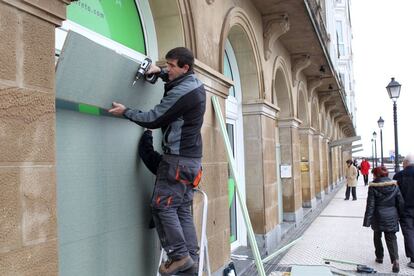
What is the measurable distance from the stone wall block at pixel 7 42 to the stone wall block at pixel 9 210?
480 mm

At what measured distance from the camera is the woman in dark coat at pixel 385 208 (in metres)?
6.83

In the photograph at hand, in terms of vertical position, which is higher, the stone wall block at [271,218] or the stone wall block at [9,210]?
the stone wall block at [9,210]

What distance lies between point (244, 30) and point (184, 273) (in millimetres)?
4920

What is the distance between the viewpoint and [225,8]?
6191mm

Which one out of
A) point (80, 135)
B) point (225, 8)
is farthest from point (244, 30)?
point (80, 135)

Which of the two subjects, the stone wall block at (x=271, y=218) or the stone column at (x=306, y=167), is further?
the stone column at (x=306, y=167)

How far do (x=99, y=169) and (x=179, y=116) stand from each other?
714 millimetres

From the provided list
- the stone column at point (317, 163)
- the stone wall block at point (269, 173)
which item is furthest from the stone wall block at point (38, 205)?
the stone column at point (317, 163)

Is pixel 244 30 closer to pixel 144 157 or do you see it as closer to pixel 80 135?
pixel 144 157

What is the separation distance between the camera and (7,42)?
2160 millimetres

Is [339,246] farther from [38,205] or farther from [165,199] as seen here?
[38,205]

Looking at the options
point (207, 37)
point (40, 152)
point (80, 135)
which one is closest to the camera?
point (40, 152)

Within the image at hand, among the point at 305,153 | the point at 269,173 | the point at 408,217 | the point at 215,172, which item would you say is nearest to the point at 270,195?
the point at 269,173

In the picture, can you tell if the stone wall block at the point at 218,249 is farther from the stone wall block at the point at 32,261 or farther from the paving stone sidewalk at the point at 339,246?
the stone wall block at the point at 32,261
